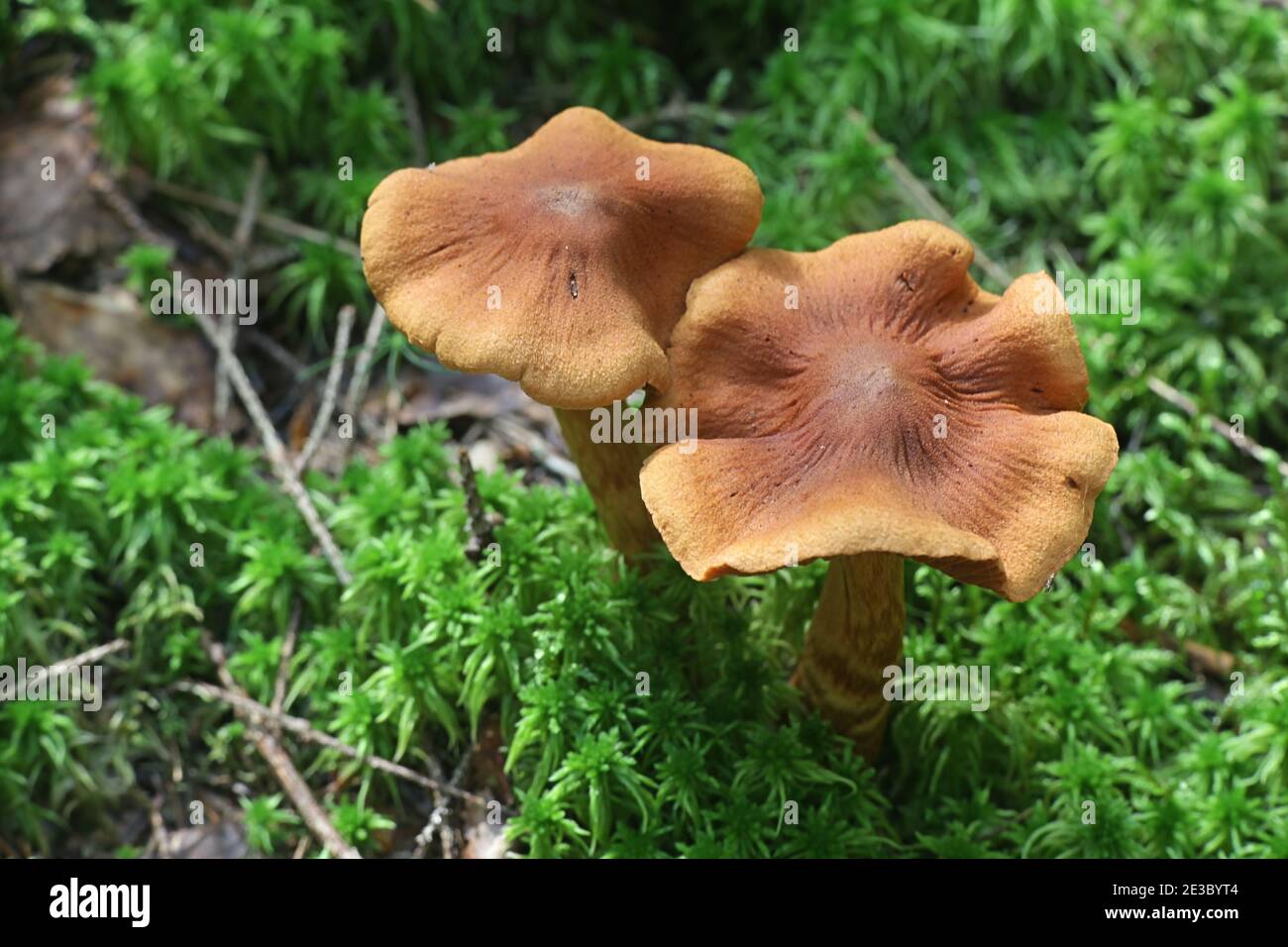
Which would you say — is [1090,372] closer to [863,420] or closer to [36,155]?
[863,420]

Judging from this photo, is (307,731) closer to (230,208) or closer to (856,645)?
(856,645)

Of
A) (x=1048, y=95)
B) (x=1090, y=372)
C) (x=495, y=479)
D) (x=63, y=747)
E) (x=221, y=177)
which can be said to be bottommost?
(x=63, y=747)

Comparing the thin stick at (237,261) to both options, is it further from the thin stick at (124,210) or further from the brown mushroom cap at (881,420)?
the brown mushroom cap at (881,420)

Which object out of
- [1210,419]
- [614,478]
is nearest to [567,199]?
[614,478]

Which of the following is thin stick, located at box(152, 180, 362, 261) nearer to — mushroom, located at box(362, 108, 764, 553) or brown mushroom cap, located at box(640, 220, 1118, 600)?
mushroom, located at box(362, 108, 764, 553)

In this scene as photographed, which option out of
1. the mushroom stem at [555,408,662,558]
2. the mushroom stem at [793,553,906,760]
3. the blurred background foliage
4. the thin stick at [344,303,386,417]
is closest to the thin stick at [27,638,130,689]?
the blurred background foliage

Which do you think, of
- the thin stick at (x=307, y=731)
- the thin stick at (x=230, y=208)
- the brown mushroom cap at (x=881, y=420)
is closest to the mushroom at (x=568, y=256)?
the brown mushroom cap at (x=881, y=420)
